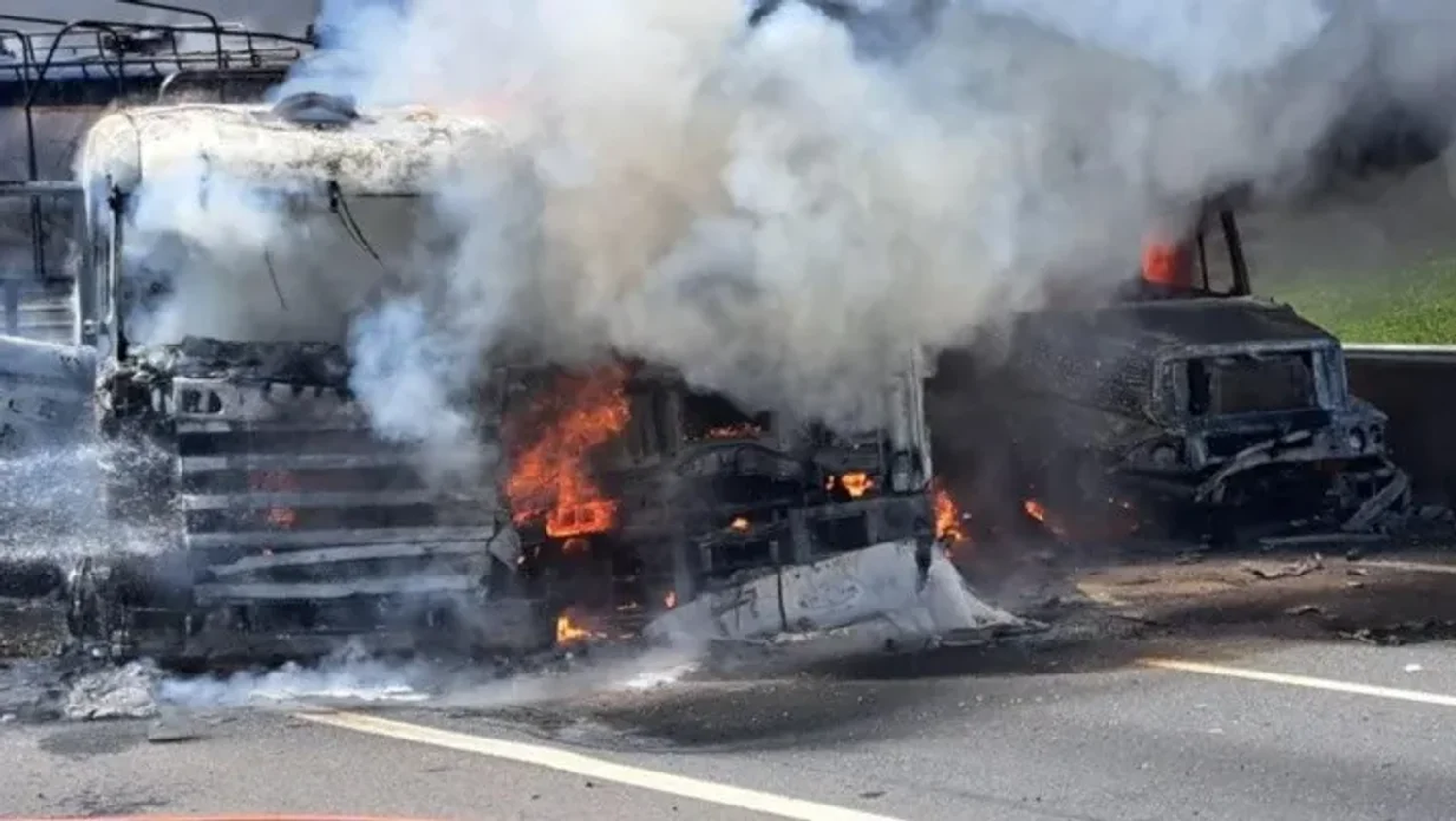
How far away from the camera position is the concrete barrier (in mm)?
13094

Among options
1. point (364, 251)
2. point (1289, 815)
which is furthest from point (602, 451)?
point (1289, 815)

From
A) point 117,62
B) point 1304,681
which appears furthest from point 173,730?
point 117,62

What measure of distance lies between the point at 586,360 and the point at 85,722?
266 centimetres

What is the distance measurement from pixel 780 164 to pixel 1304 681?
316cm

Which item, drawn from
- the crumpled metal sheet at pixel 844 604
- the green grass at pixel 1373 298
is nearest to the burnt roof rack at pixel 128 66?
the crumpled metal sheet at pixel 844 604

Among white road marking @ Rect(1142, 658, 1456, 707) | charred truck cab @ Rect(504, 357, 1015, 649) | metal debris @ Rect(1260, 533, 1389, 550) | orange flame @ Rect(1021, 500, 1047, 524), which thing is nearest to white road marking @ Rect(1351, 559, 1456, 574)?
metal debris @ Rect(1260, 533, 1389, 550)

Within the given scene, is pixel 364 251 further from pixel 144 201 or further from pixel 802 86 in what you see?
pixel 802 86

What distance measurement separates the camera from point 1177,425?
11906mm

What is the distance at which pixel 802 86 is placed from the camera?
8.89m

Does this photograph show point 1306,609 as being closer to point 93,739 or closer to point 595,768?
point 595,768

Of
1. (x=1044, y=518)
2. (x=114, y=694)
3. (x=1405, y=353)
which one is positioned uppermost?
(x=1405, y=353)

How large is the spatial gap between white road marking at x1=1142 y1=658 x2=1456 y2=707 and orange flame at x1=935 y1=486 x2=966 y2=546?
302 centimetres

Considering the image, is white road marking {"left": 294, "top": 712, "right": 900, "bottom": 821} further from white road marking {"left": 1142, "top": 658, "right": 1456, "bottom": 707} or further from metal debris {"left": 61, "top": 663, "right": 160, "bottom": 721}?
white road marking {"left": 1142, "top": 658, "right": 1456, "bottom": 707}

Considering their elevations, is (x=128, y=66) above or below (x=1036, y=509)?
above
